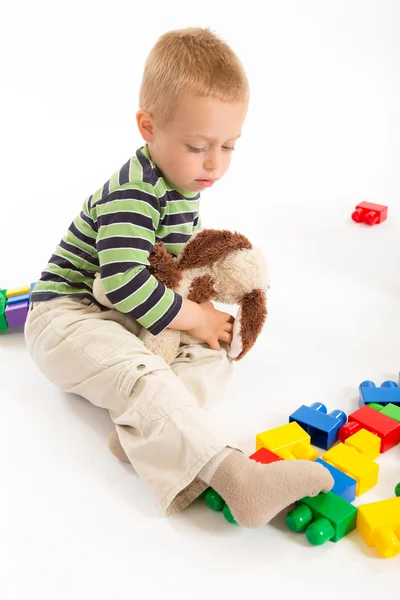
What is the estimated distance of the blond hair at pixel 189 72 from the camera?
1062 millimetres

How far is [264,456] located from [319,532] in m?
0.15

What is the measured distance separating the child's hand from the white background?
85mm

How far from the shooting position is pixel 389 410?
3.64ft

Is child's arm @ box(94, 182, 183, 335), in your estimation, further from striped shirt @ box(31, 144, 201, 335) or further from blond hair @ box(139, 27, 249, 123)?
blond hair @ box(139, 27, 249, 123)

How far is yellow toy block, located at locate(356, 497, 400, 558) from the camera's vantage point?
878 millimetres

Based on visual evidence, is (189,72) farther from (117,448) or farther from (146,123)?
(117,448)

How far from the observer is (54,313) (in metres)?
1.22

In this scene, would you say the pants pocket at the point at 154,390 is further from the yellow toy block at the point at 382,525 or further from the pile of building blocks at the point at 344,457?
the yellow toy block at the point at 382,525

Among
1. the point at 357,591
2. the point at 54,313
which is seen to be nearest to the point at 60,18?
the point at 54,313

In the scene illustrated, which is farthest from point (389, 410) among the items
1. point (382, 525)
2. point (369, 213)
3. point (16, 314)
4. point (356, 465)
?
point (369, 213)

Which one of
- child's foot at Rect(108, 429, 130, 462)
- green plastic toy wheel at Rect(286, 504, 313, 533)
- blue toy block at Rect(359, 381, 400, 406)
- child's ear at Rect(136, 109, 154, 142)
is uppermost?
child's ear at Rect(136, 109, 154, 142)

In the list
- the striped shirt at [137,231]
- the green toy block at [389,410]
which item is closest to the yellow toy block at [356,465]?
the green toy block at [389,410]

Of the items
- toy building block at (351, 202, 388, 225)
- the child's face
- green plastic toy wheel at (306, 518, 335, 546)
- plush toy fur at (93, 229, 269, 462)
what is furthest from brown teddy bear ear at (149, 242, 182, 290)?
toy building block at (351, 202, 388, 225)

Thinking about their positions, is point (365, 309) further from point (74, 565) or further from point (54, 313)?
point (74, 565)
